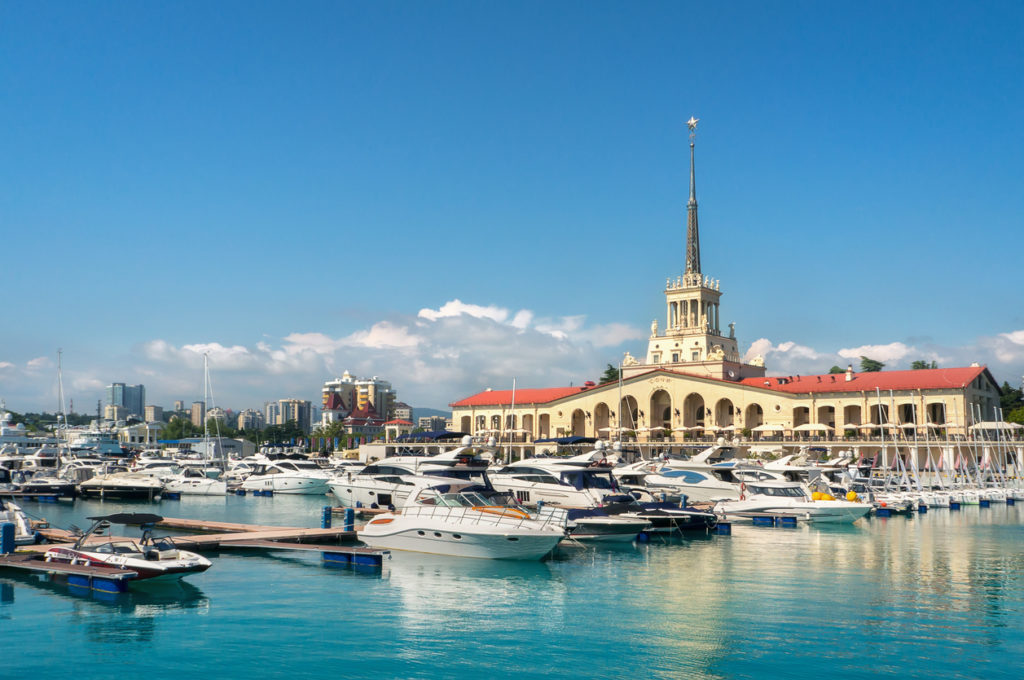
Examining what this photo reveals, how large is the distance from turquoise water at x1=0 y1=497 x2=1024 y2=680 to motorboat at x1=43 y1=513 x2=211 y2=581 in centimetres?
68

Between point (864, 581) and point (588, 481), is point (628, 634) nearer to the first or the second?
point (864, 581)

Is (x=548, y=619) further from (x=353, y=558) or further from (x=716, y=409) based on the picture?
(x=716, y=409)

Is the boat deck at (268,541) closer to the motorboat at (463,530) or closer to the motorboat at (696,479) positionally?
the motorboat at (463,530)

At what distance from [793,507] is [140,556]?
31603 millimetres

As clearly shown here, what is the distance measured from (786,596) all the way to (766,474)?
96.4 feet

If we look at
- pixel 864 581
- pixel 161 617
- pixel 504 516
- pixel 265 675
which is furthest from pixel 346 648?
pixel 864 581

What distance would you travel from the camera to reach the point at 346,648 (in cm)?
1989

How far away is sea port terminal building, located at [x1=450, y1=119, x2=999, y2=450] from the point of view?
297 ft

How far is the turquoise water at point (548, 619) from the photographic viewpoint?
18.7 metres

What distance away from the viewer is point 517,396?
119 m

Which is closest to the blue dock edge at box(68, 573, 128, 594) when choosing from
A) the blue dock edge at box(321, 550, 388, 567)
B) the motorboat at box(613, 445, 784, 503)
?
the blue dock edge at box(321, 550, 388, 567)

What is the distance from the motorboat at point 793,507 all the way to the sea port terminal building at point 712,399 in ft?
105

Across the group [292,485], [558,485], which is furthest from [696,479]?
[292,485]

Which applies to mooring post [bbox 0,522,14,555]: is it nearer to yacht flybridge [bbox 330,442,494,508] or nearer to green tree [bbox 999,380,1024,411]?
yacht flybridge [bbox 330,442,494,508]
